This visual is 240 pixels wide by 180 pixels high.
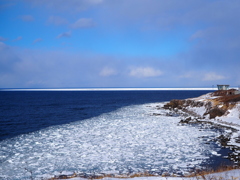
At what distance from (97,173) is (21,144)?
11550 millimetres

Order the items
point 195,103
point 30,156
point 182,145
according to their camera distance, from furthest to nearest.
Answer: point 195,103, point 182,145, point 30,156

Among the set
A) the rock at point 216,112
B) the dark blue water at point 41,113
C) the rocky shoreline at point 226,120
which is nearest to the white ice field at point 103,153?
the rocky shoreline at point 226,120

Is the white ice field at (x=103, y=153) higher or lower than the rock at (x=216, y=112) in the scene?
lower

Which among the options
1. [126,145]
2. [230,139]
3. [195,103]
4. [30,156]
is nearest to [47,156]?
[30,156]

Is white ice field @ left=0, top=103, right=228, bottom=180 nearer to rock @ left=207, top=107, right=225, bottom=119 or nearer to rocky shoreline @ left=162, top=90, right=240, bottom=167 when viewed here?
rocky shoreline @ left=162, top=90, right=240, bottom=167

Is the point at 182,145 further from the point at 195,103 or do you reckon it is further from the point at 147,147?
the point at 195,103

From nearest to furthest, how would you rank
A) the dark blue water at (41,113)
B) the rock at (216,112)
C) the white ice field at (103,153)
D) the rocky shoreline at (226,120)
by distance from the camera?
the white ice field at (103,153) < the rocky shoreline at (226,120) < the dark blue water at (41,113) < the rock at (216,112)

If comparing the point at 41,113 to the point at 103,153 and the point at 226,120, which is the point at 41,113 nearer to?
the point at 103,153

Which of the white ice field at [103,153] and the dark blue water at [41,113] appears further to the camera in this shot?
the dark blue water at [41,113]

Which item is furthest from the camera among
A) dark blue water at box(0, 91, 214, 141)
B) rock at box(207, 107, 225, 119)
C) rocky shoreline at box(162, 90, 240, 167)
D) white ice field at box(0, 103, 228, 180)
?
rock at box(207, 107, 225, 119)

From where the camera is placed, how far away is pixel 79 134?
25484 millimetres

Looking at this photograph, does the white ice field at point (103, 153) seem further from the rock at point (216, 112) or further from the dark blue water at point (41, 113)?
the rock at point (216, 112)

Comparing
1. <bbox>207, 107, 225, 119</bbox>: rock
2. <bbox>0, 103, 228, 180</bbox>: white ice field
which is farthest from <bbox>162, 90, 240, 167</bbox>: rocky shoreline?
<bbox>0, 103, 228, 180</bbox>: white ice field

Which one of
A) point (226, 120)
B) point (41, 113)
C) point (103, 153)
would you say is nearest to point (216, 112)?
point (226, 120)
